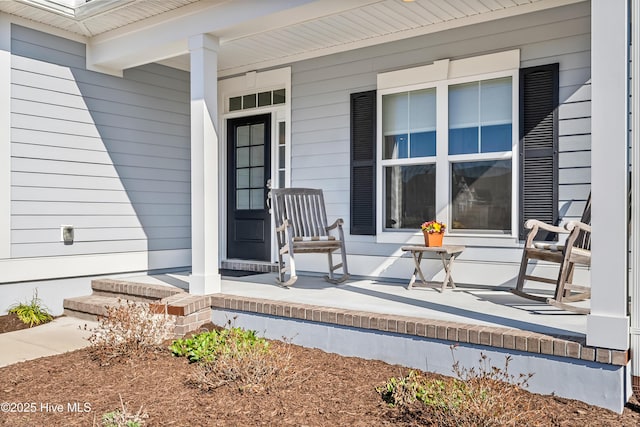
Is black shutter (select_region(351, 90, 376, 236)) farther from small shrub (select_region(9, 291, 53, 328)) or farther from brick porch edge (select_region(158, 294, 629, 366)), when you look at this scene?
small shrub (select_region(9, 291, 53, 328))

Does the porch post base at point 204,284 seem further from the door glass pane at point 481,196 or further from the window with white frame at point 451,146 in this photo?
the door glass pane at point 481,196

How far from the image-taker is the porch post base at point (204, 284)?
14.3 feet

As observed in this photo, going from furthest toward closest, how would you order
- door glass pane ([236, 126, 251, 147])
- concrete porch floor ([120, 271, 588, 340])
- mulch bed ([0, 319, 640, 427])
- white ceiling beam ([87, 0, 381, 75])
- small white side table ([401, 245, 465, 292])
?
door glass pane ([236, 126, 251, 147]) → small white side table ([401, 245, 465, 292]) → white ceiling beam ([87, 0, 381, 75]) → concrete porch floor ([120, 271, 588, 340]) → mulch bed ([0, 319, 640, 427])

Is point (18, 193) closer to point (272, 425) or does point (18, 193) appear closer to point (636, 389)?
point (272, 425)

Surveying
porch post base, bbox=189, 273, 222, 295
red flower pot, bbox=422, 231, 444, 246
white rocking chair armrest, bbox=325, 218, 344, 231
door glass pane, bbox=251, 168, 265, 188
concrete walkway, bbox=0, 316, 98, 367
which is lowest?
concrete walkway, bbox=0, 316, 98, 367

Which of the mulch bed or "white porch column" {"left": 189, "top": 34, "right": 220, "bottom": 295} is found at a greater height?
"white porch column" {"left": 189, "top": 34, "right": 220, "bottom": 295}

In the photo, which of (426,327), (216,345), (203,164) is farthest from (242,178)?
(426,327)

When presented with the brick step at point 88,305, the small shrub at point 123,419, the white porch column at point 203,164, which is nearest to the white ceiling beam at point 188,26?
the white porch column at point 203,164

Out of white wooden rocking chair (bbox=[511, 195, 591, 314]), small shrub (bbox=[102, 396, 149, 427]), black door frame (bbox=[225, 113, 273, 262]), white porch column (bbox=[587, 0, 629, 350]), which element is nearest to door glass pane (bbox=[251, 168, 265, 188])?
black door frame (bbox=[225, 113, 273, 262])

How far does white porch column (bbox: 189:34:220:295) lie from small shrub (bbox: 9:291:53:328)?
1.46m

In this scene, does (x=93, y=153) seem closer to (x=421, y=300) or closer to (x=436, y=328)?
(x=421, y=300)

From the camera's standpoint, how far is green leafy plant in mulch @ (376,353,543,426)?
7.22ft

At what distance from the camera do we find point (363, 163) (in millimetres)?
5254

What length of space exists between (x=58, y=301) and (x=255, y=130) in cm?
278
